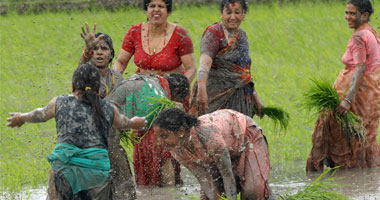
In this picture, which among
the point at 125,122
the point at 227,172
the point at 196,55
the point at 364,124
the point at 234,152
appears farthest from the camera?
the point at 196,55

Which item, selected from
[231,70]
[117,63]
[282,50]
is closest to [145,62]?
[117,63]

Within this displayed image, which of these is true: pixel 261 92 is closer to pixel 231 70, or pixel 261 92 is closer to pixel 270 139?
pixel 270 139

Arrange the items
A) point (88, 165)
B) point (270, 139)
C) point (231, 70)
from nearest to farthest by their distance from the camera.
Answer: point (88, 165), point (231, 70), point (270, 139)

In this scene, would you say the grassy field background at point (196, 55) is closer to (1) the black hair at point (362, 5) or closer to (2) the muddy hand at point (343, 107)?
(2) the muddy hand at point (343, 107)

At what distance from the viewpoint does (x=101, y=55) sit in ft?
20.8

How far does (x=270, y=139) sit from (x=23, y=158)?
295 cm

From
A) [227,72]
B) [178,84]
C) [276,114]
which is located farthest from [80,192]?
[276,114]

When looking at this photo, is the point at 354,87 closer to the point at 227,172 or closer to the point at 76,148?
the point at 227,172

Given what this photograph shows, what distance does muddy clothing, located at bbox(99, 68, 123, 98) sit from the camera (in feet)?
20.6

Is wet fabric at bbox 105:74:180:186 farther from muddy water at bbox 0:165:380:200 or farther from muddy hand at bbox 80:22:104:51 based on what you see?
muddy hand at bbox 80:22:104:51

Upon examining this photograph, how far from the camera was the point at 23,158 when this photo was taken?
8625 mm

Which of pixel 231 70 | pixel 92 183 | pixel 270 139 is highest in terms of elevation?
pixel 231 70

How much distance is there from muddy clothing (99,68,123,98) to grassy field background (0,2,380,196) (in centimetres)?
254

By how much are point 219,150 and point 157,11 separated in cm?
218
